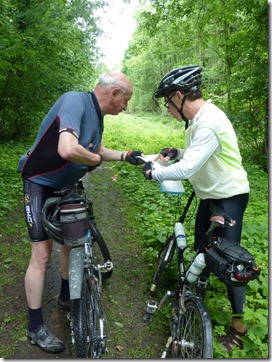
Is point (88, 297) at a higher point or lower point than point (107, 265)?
higher

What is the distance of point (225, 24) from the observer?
9.91 metres

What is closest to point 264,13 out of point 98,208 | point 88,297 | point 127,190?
point 127,190

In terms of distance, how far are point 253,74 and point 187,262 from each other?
607 cm

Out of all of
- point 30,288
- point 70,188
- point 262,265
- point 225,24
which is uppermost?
point 225,24

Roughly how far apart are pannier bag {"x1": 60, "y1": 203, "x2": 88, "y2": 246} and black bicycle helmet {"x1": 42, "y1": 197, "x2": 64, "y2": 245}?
0.36 ft

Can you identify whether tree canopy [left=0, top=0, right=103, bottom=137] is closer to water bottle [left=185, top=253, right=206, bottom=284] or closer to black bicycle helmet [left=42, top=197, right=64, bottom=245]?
black bicycle helmet [left=42, top=197, right=64, bottom=245]

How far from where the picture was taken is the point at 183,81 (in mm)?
2502

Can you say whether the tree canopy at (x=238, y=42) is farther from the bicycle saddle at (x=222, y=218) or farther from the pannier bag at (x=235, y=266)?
the pannier bag at (x=235, y=266)

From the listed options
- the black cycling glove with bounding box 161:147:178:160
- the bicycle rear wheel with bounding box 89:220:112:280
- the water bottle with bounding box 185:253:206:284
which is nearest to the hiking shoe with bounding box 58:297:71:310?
the bicycle rear wheel with bounding box 89:220:112:280

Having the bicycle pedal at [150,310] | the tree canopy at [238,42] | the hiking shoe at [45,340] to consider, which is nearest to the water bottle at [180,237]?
the bicycle pedal at [150,310]

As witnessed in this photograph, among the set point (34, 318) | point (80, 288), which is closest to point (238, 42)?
point (80, 288)

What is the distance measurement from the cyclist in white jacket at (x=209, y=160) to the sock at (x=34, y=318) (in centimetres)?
161

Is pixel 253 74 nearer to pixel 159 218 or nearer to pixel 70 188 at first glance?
pixel 159 218

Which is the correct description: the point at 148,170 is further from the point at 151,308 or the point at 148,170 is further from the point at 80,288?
the point at 151,308
